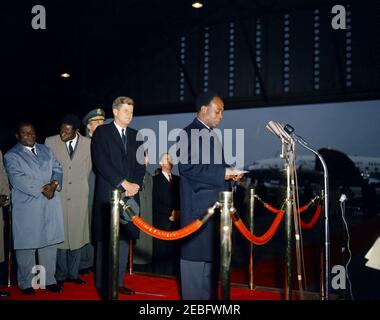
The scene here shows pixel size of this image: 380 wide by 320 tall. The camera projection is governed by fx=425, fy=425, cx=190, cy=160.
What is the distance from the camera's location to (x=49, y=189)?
4.34 metres

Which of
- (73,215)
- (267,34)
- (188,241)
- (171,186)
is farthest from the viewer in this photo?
(267,34)

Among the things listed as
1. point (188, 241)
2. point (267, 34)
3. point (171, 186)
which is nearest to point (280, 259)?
point (171, 186)

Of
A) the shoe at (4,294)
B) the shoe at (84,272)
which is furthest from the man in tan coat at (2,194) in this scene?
the shoe at (84,272)

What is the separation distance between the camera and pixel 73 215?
4.86 m

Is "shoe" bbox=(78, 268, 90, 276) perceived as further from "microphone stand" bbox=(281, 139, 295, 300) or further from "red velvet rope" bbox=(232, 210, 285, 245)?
"microphone stand" bbox=(281, 139, 295, 300)

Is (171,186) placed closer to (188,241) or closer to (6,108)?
(188,241)

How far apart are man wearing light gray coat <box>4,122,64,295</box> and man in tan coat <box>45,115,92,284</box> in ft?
1.04

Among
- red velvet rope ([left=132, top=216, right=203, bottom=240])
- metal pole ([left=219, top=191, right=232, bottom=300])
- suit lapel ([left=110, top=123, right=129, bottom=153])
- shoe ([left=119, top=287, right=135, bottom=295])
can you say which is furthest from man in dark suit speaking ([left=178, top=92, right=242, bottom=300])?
shoe ([left=119, top=287, right=135, bottom=295])

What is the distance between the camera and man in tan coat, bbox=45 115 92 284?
477 cm

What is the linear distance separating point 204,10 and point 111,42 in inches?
101

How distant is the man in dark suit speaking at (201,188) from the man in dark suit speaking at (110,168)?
0.82m

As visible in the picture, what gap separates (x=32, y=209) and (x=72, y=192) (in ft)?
2.12

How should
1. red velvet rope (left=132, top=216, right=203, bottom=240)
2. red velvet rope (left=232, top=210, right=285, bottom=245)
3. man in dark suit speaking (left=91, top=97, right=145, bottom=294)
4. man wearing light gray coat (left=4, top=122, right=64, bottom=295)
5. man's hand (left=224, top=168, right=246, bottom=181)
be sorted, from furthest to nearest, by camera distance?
man wearing light gray coat (left=4, top=122, right=64, bottom=295), man in dark suit speaking (left=91, top=97, right=145, bottom=294), man's hand (left=224, top=168, right=246, bottom=181), red velvet rope (left=232, top=210, right=285, bottom=245), red velvet rope (left=132, top=216, right=203, bottom=240)

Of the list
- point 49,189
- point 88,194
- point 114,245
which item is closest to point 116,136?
point 49,189
